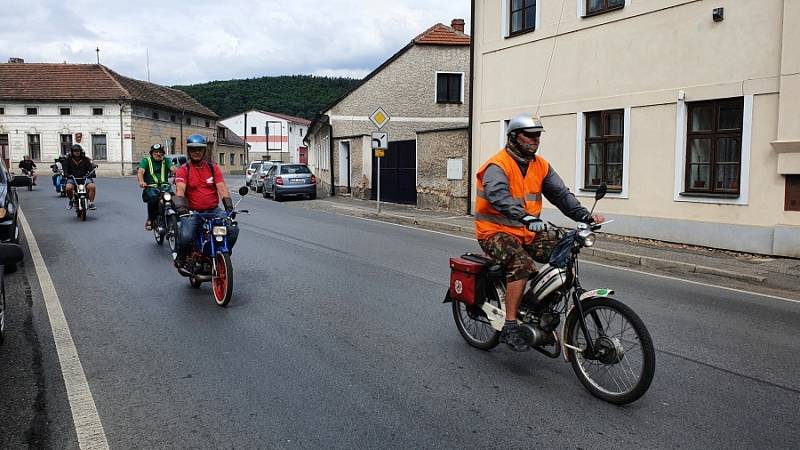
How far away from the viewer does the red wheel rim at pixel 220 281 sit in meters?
6.70

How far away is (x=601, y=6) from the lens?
1384 centimetres

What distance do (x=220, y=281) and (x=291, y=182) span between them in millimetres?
19462

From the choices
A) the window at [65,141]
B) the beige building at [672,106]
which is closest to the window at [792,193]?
the beige building at [672,106]

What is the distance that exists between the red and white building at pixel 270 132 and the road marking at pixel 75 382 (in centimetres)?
8918

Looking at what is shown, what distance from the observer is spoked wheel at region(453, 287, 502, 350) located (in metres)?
5.00

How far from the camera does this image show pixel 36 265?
900 centimetres

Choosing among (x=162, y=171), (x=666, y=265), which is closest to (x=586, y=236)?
(x=666, y=265)

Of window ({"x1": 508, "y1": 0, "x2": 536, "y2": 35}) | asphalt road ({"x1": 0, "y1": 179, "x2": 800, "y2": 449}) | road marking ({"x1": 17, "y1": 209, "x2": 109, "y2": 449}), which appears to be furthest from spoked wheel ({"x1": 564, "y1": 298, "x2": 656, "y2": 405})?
window ({"x1": 508, "y1": 0, "x2": 536, "y2": 35})

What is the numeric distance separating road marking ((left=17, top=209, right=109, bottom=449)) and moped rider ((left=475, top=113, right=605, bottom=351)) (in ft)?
9.03

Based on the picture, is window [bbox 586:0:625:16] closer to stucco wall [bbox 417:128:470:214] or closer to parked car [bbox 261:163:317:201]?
stucco wall [bbox 417:128:470:214]

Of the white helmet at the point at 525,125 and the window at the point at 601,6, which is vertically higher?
the window at the point at 601,6

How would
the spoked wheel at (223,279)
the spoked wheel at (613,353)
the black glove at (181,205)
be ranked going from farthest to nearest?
1. the black glove at (181,205)
2. the spoked wheel at (223,279)
3. the spoked wheel at (613,353)

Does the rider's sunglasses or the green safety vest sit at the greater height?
the rider's sunglasses

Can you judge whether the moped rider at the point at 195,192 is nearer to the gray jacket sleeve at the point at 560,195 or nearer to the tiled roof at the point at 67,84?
the gray jacket sleeve at the point at 560,195
